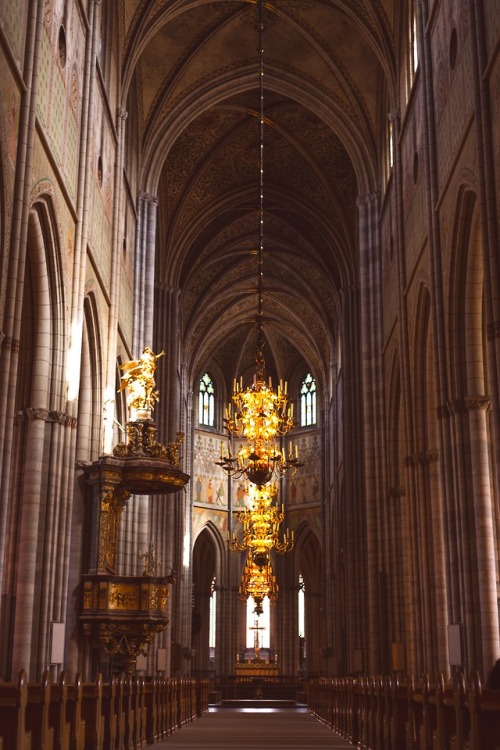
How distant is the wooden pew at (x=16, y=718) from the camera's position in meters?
6.44

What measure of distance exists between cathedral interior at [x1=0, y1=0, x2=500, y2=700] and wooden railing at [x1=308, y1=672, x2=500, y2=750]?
2096mm

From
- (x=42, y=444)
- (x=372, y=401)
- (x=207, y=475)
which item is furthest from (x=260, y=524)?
(x=207, y=475)

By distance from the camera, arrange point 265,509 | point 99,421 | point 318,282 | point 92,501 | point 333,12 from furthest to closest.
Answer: point 318,282 → point 265,509 → point 333,12 → point 99,421 → point 92,501

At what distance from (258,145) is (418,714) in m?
24.5

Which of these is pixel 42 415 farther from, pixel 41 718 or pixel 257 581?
pixel 257 581

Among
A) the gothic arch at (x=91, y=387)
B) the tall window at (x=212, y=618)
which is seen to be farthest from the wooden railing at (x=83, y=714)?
the tall window at (x=212, y=618)

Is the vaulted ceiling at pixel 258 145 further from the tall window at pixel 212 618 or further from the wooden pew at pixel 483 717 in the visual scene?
the wooden pew at pixel 483 717

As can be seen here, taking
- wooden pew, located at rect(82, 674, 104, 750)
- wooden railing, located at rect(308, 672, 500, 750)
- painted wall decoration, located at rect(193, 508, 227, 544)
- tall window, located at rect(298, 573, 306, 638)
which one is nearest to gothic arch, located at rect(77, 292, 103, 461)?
wooden railing, located at rect(308, 672, 500, 750)

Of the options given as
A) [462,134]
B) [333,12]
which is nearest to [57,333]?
[462,134]

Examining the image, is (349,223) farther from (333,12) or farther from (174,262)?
(333,12)

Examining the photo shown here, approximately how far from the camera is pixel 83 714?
948 centimetres

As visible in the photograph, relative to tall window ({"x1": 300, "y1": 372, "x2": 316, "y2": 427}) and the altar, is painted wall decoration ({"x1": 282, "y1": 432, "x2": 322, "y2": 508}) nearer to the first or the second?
tall window ({"x1": 300, "y1": 372, "x2": 316, "y2": 427})

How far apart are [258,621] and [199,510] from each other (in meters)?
6.71

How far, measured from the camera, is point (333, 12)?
2386 cm
